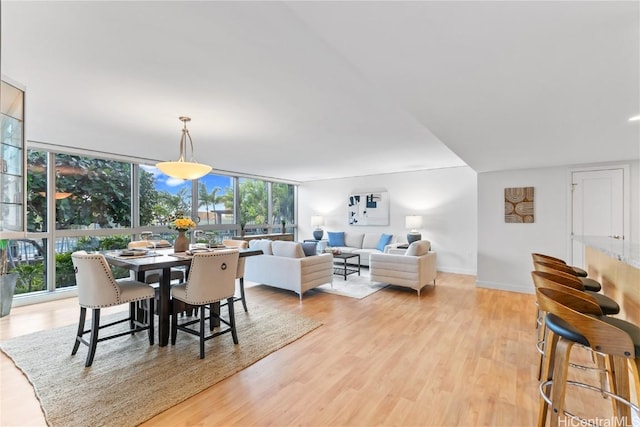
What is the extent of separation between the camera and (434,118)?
2.50 m

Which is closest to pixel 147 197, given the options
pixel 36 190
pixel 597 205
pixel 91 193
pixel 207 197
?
pixel 91 193

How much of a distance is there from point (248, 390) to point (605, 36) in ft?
9.67

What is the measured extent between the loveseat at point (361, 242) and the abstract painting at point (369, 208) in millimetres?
394

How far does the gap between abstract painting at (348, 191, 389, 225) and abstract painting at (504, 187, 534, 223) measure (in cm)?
281

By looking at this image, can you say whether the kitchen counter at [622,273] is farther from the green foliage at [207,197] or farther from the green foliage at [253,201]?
the green foliage at [253,201]

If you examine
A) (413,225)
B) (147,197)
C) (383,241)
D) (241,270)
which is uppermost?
(147,197)

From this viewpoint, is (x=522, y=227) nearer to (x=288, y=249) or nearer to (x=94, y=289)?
(x=288, y=249)

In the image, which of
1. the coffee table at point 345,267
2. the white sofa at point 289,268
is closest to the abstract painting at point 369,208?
the coffee table at point 345,267

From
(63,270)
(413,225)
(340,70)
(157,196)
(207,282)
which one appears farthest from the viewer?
(413,225)

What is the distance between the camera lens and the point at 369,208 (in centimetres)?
761

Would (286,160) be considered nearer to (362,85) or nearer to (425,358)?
(362,85)

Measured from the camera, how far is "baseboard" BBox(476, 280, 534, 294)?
4736 mm

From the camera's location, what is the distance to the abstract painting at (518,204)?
15.7ft

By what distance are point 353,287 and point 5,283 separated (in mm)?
4833
